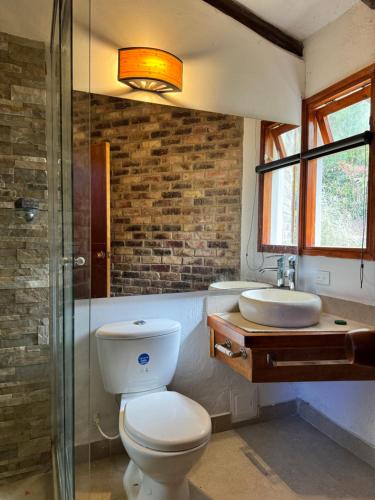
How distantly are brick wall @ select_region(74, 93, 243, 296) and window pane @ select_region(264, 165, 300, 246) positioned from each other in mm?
295

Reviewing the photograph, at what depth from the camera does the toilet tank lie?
1747 millimetres

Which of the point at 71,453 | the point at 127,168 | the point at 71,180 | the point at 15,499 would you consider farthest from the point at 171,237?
the point at 15,499

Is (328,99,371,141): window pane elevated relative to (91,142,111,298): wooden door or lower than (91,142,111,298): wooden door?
elevated

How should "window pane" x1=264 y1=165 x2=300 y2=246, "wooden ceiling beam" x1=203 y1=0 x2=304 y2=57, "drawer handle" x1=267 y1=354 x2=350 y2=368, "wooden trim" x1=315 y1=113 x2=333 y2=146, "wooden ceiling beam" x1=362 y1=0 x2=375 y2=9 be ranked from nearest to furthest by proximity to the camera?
"drawer handle" x1=267 y1=354 x2=350 y2=368 → "wooden ceiling beam" x1=362 y1=0 x2=375 y2=9 → "wooden ceiling beam" x1=203 y1=0 x2=304 y2=57 → "wooden trim" x1=315 y1=113 x2=333 y2=146 → "window pane" x1=264 y1=165 x2=300 y2=246

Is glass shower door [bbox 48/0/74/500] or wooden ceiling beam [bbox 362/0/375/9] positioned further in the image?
wooden ceiling beam [bbox 362/0/375/9]

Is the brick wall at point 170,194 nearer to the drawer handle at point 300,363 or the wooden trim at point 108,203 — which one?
the wooden trim at point 108,203

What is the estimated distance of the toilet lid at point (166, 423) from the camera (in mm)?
1357

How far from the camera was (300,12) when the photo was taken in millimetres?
2121

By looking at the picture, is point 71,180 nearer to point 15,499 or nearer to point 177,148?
point 177,148

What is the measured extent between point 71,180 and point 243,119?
4.38 ft

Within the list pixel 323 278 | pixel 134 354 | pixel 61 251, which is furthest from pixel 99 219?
pixel 323 278

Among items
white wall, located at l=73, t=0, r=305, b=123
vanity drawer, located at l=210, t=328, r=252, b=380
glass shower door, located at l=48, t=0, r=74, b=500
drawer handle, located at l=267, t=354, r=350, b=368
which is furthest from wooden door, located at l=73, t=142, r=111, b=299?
drawer handle, located at l=267, t=354, r=350, b=368

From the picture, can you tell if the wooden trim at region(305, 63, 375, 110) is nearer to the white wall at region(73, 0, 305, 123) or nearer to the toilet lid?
the white wall at region(73, 0, 305, 123)

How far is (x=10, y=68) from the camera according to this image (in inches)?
69.5
